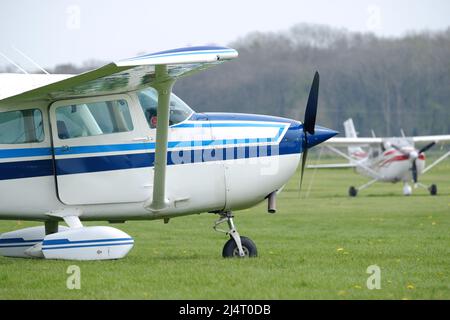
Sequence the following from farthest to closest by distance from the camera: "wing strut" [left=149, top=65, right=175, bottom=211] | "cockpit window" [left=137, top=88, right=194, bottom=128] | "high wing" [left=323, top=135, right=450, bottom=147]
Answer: "high wing" [left=323, top=135, right=450, bottom=147] → "cockpit window" [left=137, top=88, right=194, bottom=128] → "wing strut" [left=149, top=65, right=175, bottom=211]

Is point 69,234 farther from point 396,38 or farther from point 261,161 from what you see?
point 396,38

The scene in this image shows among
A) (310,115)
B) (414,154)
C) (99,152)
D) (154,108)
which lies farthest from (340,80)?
(99,152)

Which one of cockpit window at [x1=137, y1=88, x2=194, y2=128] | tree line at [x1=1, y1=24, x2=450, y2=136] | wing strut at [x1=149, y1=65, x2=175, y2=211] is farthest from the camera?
tree line at [x1=1, y1=24, x2=450, y2=136]

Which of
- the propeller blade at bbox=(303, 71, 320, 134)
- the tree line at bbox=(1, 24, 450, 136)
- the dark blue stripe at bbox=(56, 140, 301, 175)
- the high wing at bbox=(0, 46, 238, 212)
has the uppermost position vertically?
the high wing at bbox=(0, 46, 238, 212)

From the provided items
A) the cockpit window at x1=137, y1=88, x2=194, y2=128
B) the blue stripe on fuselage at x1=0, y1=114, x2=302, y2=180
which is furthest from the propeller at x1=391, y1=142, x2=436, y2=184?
the cockpit window at x1=137, y1=88, x2=194, y2=128

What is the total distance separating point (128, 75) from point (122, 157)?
4.04 feet

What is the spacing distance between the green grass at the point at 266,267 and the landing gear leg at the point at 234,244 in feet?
0.60

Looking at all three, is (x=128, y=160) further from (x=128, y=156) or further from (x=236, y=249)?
(x=236, y=249)

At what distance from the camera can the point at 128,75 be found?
9648mm

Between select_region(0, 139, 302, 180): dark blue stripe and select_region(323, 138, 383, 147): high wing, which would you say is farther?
select_region(323, 138, 383, 147): high wing

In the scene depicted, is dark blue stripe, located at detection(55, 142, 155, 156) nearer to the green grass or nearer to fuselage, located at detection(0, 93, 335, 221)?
fuselage, located at detection(0, 93, 335, 221)

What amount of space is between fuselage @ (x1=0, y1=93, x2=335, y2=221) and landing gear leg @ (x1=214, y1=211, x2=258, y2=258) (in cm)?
21

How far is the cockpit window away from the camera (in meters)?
10.6

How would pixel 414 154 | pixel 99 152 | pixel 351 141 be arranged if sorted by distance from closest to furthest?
pixel 99 152 < pixel 351 141 < pixel 414 154
